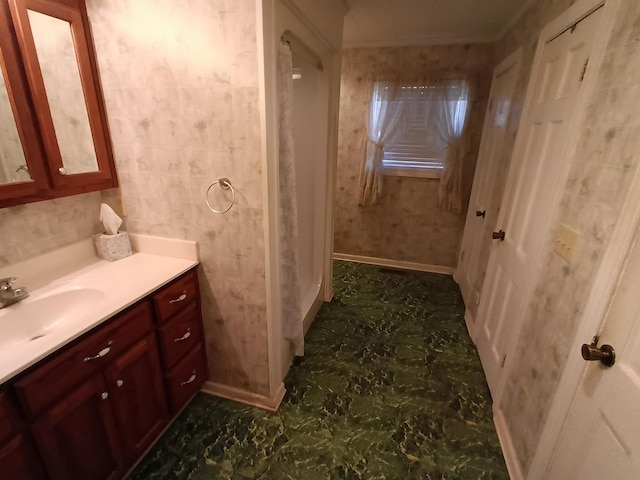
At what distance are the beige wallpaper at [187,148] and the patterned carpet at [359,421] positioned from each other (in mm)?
374

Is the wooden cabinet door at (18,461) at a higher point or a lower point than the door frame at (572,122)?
lower

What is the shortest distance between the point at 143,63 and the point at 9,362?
49.3 inches

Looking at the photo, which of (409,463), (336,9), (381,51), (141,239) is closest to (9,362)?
(141,239)

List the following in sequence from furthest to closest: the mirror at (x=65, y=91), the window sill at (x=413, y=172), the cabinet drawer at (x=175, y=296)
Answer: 1. the window sill at (x=413, y=172)
2. the cabinet drawer at (x=175, y=296)
3. the mirror at (x=65, y=91)

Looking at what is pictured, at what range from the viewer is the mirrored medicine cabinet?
1.17m

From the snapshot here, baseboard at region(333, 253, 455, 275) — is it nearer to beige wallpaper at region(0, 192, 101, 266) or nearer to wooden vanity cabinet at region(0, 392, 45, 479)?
beige wallpaper at region(0, 192, 101, 266)

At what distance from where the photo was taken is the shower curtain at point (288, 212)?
1.44 meters

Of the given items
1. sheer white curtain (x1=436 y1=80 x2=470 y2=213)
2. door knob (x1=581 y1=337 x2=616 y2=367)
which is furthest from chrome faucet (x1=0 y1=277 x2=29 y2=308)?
sheer white curtain (x1=436 y1=80 x2=470 y2=213)

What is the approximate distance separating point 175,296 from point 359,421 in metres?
1.21

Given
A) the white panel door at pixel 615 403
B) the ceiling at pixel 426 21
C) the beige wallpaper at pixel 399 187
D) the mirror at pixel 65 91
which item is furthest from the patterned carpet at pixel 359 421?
the ceiling at pixel 426 21

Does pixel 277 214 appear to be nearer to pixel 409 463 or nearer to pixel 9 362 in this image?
pixel 9 362

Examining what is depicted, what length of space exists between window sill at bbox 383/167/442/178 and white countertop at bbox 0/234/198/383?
2.43 m

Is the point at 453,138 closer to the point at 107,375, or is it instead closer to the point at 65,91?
the point at 65,91

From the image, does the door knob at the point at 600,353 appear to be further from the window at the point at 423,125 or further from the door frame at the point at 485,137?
the window at the point at 423,125
